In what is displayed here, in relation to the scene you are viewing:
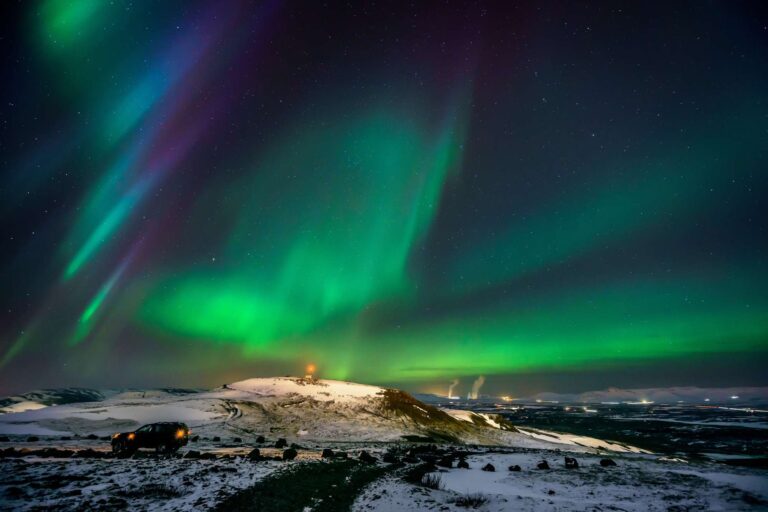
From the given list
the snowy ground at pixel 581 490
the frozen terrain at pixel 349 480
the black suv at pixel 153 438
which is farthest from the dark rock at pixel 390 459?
the black suv at pixel 153 438

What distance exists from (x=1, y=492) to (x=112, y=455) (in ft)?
34.6

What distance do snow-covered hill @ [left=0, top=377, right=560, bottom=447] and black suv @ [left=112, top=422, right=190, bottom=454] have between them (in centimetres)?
1798

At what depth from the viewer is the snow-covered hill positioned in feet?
163

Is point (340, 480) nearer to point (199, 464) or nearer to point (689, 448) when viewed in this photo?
point (199, 464)

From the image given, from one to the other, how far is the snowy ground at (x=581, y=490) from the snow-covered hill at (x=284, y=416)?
3015 cm

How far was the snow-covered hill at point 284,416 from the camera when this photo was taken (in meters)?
49.6

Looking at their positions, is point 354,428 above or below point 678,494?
below

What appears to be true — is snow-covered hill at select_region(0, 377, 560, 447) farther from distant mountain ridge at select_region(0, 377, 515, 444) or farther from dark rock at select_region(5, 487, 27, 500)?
dark rock at select_region(5, 487, 27, 500)

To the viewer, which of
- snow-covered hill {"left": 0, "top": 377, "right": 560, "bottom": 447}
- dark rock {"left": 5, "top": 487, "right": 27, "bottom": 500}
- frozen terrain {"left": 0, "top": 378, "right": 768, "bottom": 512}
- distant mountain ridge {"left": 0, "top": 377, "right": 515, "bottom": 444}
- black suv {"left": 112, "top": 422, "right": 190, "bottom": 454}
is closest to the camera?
dark rock {"left": 5, "top": 487, "right": 27, "bottom": 500}

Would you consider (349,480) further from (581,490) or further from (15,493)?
(15,493)

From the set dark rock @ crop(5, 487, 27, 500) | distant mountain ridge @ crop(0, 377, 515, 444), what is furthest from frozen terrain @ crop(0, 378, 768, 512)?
distant mountain ridge @ crop(0, 377, 515, 444)

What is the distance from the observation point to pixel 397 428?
2362 inches

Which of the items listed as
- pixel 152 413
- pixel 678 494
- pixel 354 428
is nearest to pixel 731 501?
pixel 678 494

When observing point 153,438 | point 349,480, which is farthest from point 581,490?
point 153,438
